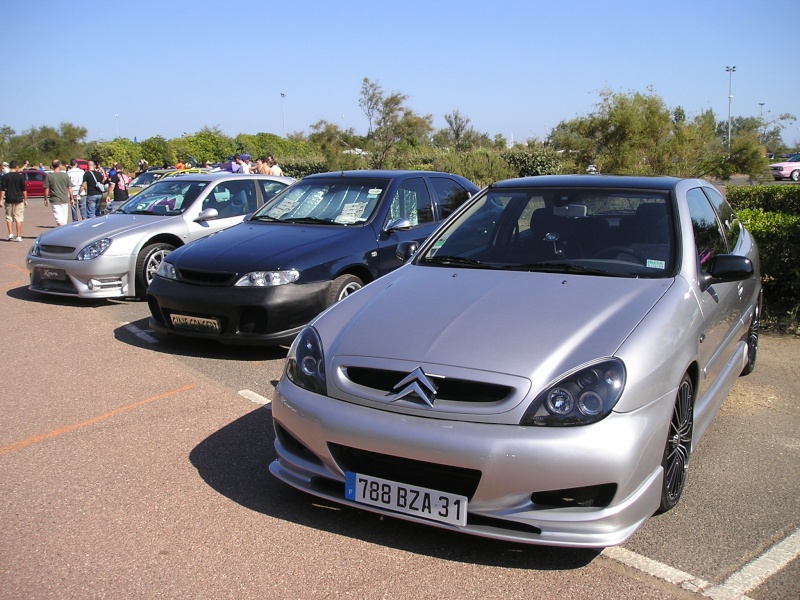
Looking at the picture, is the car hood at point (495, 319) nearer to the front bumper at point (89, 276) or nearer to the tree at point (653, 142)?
the front bumper at point (89, 276)

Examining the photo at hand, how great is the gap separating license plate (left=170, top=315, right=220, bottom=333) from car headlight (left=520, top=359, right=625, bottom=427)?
3978 millimetres

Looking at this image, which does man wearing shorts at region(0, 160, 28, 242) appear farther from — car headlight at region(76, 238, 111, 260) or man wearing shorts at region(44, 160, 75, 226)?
car headlight at region(76, 238, 111, 260)

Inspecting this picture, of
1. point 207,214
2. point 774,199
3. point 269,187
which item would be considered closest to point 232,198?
point 269,187

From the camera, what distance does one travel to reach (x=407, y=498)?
126 inches

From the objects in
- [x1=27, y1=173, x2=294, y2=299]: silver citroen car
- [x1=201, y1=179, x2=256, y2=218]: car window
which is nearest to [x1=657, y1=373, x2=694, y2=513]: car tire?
[x1=27, y1=173, x2=294, y2=299]: silver citroen car

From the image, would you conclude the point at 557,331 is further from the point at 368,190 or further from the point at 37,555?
the point at 368,190

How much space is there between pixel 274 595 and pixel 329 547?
0.42 meters

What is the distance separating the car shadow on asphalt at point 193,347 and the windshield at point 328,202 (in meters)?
1.44

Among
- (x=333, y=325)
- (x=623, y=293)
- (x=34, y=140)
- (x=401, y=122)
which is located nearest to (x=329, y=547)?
Answer: (x=333, y=325)

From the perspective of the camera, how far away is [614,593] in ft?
9.91

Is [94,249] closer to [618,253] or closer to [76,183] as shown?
[618,253]

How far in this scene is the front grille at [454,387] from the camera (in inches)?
125

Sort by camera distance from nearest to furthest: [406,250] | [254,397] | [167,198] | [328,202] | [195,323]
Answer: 1. [406,250]
2. [254,397]
3. [195,323]
4. [328,202]
5. [167,198]

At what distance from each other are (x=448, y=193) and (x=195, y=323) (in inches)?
131
